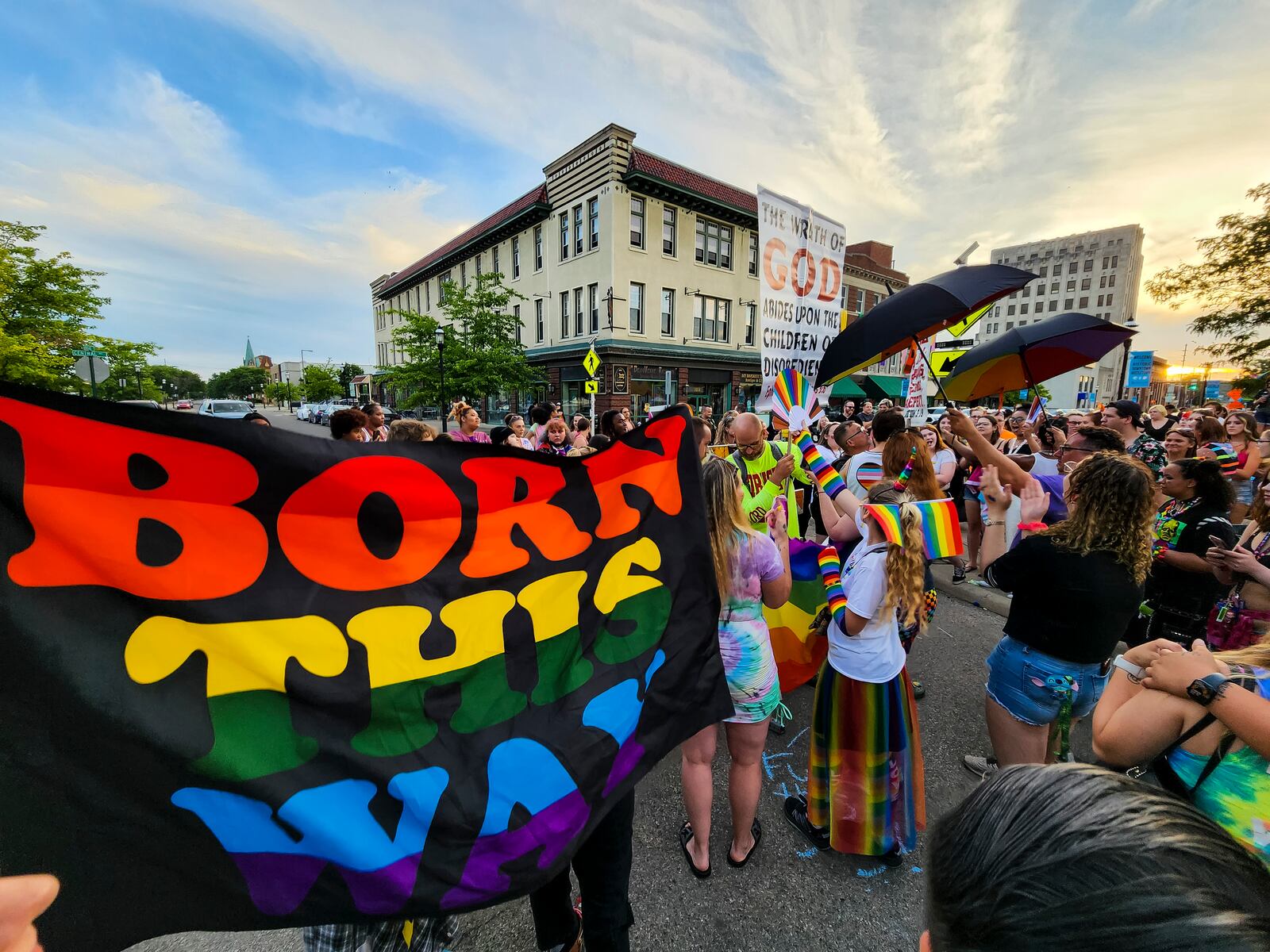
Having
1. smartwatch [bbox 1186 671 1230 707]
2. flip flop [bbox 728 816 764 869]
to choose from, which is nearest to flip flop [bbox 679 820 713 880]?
flip flop [bbox 728 816 764 869]

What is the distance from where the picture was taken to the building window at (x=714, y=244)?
24969 mm

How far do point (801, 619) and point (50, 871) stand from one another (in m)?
3.81

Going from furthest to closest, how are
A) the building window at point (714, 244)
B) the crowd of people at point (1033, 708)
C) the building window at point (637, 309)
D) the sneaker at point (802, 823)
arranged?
the building window at point (714, 244) < the building window at point (637, 309) < the sneaker at point (802, 823) < the crowd of people at point (1033, 708)

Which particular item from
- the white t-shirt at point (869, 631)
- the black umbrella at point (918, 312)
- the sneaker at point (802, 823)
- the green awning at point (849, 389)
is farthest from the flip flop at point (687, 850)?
the green awning at point (849, 389)

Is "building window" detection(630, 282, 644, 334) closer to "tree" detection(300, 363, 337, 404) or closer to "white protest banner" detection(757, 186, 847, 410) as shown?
"white protest banner" detection(757, 186, 847, 410)

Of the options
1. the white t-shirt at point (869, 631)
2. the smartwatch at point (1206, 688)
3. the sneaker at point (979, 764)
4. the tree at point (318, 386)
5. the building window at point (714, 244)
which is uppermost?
the building window at point (714, 244)

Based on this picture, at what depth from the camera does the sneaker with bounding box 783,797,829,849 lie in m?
2.65

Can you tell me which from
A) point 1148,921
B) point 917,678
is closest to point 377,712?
point 1148,921

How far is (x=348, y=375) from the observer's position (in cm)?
7094

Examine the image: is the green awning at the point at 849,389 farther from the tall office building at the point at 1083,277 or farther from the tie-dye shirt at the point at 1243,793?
the tall office building at the point at 1083,277

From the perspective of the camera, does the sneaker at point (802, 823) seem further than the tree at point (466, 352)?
No

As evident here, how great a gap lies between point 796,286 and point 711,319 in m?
22.6

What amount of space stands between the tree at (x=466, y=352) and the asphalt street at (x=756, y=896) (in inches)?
783

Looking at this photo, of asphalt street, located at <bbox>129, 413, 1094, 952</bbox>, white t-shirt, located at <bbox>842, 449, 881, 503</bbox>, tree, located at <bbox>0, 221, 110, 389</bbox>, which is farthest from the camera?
tree, located at <bbox>0, 221, 110, 389</bbox>
